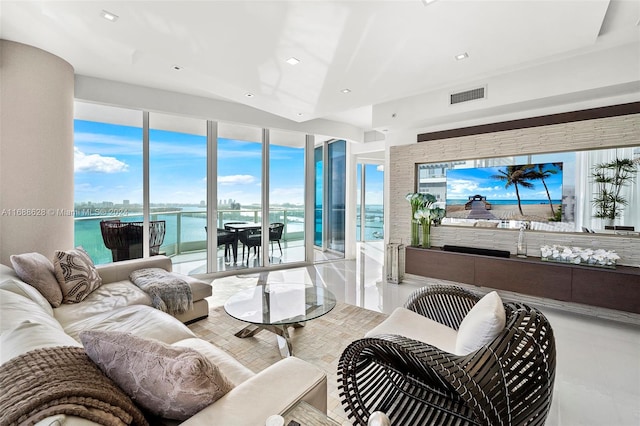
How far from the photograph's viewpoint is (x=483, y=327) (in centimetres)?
142

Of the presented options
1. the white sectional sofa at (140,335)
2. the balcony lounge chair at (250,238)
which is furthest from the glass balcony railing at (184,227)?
the white sectional sofa at (140,335)

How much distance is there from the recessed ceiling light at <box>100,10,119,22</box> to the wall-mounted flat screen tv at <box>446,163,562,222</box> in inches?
168

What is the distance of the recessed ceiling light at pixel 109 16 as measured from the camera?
7.33ft

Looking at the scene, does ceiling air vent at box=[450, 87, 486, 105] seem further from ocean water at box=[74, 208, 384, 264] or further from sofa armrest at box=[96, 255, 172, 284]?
sofa armrest at box=[96, 255, 172, 284]

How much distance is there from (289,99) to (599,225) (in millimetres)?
4026

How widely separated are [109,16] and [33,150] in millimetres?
1901

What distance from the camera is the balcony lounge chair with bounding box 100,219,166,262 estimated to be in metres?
4.27

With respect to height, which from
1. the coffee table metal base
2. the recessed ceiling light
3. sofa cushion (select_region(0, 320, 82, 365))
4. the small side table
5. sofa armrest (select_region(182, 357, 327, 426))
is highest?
the recessed ceiling light

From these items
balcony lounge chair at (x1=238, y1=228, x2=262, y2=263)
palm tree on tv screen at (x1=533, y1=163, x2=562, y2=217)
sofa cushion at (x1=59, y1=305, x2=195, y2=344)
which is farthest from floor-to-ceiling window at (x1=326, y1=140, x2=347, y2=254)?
sofa cushion at (x1=59, y1=305, x2=195, y2=344)

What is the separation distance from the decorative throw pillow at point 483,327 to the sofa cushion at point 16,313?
80.3 inches

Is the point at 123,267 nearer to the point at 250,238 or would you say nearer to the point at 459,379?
the point at 250,238

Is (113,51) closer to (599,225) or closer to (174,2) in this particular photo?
(174,2)

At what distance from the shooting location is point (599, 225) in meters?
3.45

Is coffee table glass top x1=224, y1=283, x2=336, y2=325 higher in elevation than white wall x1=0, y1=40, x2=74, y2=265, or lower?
lower
